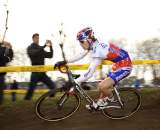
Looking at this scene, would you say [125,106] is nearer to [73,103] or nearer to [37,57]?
[73,103]

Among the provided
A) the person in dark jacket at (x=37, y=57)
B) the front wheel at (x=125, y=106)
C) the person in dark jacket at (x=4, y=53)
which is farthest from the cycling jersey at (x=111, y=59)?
the person in dark jacket at (x=4, y=53)

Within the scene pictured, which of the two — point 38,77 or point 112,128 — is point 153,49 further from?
point 112,128

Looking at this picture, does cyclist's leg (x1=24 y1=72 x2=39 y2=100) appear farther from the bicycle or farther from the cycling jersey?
the cycling jersey

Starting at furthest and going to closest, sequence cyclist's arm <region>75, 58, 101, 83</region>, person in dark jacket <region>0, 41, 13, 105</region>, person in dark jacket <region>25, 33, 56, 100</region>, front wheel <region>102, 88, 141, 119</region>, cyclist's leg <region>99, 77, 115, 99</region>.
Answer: person in dark jacket <region>25, 33, 56, 100</region> < person in dark jacket <region>0, 41, 13, 105</region> < front wheel <region>102, 88, 141, 119</region> < cyclist's leg <region>99, 77, 115, 99</region> < cyclist's arm <region>75, 58, 101, 83</region>

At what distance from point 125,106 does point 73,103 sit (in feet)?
4.05

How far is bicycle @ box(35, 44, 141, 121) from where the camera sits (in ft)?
27.6

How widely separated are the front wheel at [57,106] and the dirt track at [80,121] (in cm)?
16

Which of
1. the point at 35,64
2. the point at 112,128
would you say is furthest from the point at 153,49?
the point at 112,128

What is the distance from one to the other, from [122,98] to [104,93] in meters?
0.69

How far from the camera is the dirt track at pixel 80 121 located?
8.37 meters

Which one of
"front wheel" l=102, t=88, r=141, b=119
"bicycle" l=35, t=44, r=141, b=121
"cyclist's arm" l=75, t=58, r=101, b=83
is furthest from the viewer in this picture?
"front wheel" l=102, t=88, r=141, b=119

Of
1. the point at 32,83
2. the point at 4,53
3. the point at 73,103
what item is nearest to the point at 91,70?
the point at 73,103

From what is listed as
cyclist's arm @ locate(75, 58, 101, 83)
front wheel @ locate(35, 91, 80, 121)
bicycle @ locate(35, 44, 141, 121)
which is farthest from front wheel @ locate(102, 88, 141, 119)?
cyclist's arm @ locate(75, 58, 101, 83)

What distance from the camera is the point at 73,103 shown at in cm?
870
